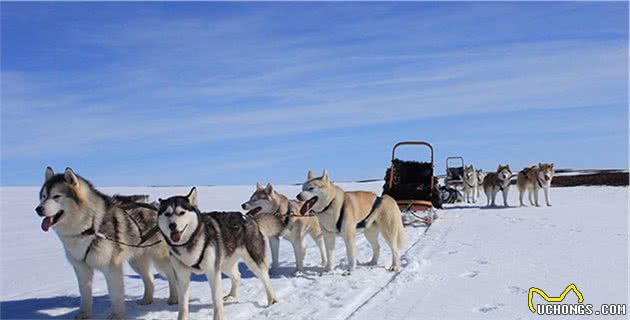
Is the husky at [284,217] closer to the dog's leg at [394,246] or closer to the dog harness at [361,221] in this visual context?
the dog harness at [361,221]

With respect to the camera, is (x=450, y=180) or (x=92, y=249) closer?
(x=92, y=249)

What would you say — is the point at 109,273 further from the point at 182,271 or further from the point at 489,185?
the point at 489,185

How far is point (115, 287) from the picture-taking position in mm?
5301

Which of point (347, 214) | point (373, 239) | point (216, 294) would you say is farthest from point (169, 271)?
point (373, 239)

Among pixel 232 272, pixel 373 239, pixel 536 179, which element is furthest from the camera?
pixel 536 179

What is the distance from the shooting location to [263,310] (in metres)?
5.69

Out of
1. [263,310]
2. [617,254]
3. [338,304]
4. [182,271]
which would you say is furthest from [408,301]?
[617,254]

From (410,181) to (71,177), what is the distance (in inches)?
370

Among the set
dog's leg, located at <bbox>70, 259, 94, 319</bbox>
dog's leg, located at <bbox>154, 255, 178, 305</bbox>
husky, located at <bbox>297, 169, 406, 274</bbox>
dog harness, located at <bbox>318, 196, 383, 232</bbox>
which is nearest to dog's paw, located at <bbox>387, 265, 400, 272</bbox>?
husky, located at <bbox>297, 169, 406, 274</bbox>

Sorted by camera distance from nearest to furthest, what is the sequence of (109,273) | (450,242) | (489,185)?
1. (109,273)
2. (450,242)
3. (489,185)

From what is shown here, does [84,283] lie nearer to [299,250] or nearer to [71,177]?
[71,177]

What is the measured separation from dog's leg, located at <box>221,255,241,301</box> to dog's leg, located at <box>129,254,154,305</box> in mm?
743

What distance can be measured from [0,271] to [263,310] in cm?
468

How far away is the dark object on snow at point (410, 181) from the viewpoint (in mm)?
13094
